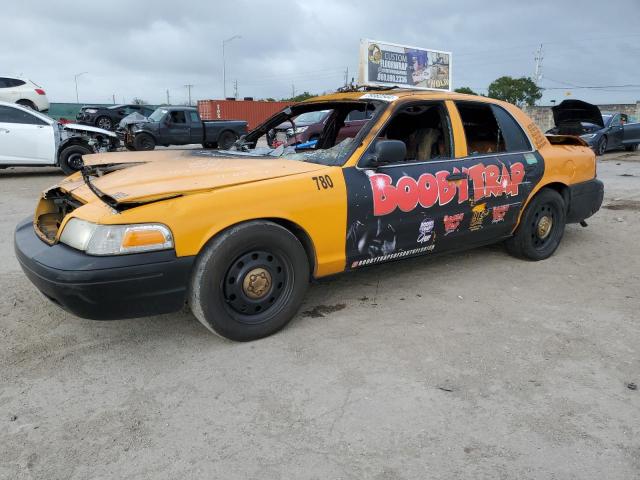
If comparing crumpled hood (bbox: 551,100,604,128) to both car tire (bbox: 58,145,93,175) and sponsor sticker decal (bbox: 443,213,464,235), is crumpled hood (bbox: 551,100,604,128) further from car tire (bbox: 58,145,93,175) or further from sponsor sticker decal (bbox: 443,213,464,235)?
car tire (bbox: 58,145,93,175)

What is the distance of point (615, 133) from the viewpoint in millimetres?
15656

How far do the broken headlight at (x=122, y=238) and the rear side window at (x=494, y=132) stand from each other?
287 cm

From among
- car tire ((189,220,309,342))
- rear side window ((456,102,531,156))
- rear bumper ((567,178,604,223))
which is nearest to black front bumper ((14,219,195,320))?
car tire ((189,220,309,342))

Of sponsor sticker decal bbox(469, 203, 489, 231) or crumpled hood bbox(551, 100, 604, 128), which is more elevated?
crumpled hood bbox(551, 100, 604, 128)

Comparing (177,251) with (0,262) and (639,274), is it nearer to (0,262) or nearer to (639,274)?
(0,262)

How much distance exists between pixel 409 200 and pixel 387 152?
0.46m

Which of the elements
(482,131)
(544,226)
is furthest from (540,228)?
(482,131)

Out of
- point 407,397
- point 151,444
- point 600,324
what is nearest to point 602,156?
point 600,324

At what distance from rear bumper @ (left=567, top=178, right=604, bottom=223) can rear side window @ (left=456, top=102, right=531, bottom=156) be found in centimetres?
87

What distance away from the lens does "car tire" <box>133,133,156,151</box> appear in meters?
16.4

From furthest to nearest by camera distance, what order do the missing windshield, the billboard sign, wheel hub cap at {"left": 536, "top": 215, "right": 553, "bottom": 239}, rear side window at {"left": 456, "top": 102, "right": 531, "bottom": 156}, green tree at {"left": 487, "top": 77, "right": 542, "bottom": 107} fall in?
green tree at {"left": 487, "top": 77, "right": 542, "bottom": 107} → the billboard sign → wheel hub cap at {"left": 536, "top": 215, "right": 553, "bottom": 239} → rear side window at {"left": 456, "top": 102, "right": 531, "bottom": 156} → the missing windshield

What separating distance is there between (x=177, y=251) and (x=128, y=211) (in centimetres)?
33

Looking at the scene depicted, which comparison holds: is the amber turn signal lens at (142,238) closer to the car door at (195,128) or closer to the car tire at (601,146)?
the car tire at (601,146)

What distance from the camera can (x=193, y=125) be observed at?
17875mm
